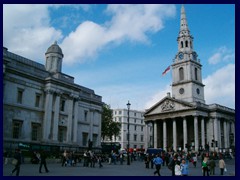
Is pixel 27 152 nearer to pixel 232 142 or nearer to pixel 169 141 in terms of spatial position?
pixel 169 141

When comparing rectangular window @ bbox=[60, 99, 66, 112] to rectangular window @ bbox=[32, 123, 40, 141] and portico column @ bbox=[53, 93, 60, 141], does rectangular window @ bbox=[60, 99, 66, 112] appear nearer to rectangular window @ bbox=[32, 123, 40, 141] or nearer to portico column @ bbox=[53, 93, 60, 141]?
portico column @ bbox=[53, 93, 60, 141]

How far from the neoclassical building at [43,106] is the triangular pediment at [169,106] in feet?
79.7

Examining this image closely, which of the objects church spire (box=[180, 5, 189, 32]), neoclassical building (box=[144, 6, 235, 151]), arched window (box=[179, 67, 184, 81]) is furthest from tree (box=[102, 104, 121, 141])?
church spire (box=[180, 5, 189, 32])

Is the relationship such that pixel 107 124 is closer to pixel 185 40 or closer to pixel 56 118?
pixel 185 40

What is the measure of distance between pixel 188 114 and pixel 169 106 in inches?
218

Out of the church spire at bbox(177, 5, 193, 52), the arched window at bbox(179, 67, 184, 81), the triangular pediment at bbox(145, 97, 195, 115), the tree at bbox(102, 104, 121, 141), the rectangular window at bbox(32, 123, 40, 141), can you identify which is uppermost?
the church spire at bbox(177, 5, 193, 52)

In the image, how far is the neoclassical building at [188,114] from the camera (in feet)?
192

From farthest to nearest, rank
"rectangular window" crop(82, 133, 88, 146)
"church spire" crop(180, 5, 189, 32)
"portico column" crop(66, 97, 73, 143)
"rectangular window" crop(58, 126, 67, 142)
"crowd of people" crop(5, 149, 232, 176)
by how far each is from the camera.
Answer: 1. "church spire" crop(180, 5, 189, 32)
2. "rectangular window" crop(82, 133, 88, 146)
3. "portico column" crop(66, 97, 73, 143)
4. "rectangular window" crop(58, 126, 67, 142)
5. "crowd of people" crop(5, 149, 232, 176)

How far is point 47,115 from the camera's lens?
35.3 metres

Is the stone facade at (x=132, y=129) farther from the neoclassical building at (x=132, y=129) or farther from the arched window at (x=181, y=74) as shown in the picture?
the arched window at (x=181, y=74)

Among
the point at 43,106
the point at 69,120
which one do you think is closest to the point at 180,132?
the point at 69,120

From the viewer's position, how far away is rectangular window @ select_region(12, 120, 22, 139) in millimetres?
32250

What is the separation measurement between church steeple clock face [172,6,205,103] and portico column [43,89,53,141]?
125 feet

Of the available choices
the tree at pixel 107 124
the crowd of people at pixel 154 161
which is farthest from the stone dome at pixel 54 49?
the tree at pixel 107 124
